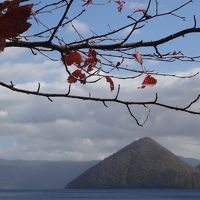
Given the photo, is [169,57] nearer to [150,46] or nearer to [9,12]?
[150,46]

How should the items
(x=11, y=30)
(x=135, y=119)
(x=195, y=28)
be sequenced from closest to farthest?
(x=11, y=30)
(x=195, y=28)
(x=135, y=119)

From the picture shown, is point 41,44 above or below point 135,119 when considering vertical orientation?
above

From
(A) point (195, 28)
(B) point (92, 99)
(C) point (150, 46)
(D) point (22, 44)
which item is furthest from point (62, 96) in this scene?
(A) point (195, 28)

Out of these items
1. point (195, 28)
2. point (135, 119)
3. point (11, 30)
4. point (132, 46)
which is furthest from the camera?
point (135, 119)

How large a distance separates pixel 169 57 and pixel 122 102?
0.49 meters

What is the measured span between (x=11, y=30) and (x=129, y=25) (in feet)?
3.32

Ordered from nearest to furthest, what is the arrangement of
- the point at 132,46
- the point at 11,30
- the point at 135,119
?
the point at 11,30, the point at 132,46, the point at 135,119

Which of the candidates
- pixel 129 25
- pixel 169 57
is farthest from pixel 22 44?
pixel 169 57

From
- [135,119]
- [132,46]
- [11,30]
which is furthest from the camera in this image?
[135,119]

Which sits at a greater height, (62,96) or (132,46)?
(132,46)

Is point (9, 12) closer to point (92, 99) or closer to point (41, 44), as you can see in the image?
point (41, 44)

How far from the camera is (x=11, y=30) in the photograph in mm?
2340

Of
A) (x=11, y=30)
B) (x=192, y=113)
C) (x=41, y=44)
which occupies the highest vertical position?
(x=41, y=44)

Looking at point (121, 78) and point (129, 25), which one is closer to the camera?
point (129, 25)
